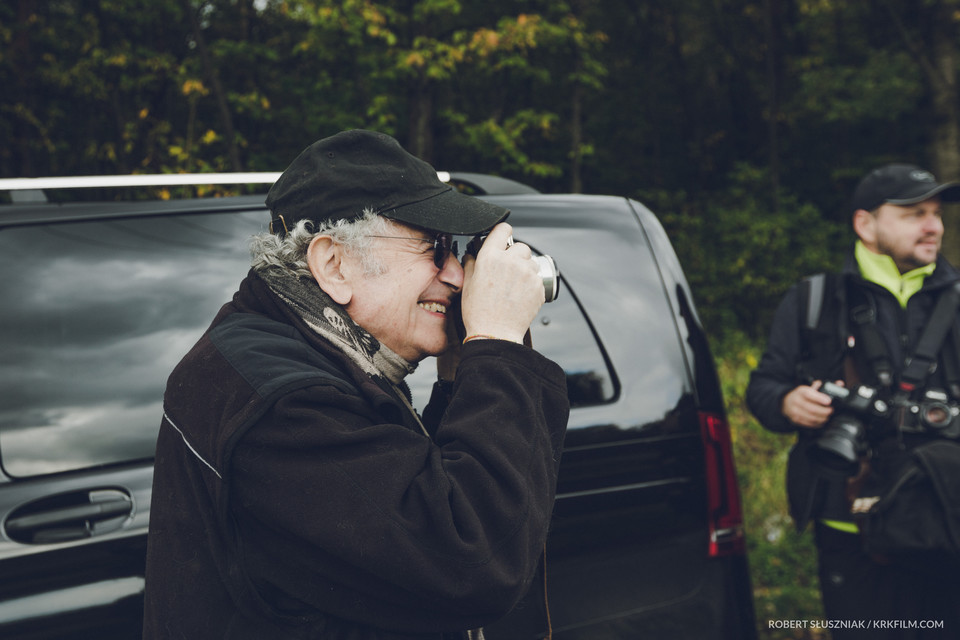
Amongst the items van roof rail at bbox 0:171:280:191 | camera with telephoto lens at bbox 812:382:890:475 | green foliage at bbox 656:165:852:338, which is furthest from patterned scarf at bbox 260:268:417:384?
green foliage at bbox 656:165:852:338

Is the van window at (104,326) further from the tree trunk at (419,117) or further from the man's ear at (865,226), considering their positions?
the tree trunk at (419,117)

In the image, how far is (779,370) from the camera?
9.74 ft

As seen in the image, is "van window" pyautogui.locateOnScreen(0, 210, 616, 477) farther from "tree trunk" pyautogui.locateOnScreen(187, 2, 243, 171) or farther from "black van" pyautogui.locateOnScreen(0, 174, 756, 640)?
"tree trunk" pyautogui.locateOnScreen(187, 2, 243, 171)

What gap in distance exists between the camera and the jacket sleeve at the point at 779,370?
2.92 meters

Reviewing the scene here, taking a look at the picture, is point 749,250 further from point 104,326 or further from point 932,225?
point 104,326

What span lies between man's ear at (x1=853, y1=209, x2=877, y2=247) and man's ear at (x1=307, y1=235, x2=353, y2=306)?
2279 millimetres

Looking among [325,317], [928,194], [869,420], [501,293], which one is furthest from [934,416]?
[325,317]

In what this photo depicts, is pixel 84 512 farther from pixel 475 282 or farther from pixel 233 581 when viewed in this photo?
pixel 475 282

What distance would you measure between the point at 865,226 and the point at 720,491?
4.49 feet

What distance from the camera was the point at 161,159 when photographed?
868 cm

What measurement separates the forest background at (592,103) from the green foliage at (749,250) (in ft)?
0.14

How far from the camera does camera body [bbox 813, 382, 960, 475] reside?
256 cm

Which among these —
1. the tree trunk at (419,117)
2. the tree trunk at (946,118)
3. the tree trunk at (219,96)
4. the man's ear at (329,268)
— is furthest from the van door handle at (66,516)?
the tree trunk at (946,118)

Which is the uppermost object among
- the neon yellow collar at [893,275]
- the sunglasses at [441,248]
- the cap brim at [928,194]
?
the sunglasses at [441,248]
